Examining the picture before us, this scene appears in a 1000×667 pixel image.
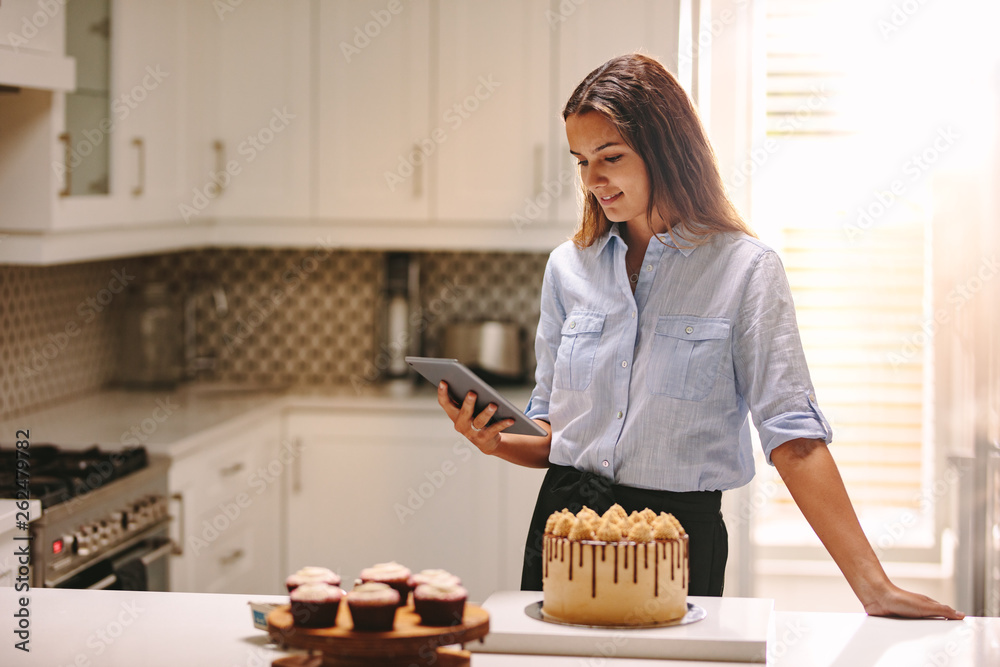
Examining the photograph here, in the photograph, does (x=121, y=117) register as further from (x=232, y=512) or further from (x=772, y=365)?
(x=772, y=365)

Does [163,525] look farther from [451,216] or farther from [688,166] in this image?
[688,166]

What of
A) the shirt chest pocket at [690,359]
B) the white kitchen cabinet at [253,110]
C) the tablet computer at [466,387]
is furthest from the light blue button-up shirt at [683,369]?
the white kitchen cabinet at [253,110]

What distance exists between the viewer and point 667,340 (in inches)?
60.1

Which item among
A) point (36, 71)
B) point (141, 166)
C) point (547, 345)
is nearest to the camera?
point (547, 345)

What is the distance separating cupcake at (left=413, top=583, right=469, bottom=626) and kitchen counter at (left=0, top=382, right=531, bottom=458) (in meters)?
1.62

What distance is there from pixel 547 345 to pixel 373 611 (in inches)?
30.7

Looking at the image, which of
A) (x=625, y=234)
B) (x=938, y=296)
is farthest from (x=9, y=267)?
(x=938, y=296)

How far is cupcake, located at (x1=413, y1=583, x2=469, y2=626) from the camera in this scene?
1.00 meters

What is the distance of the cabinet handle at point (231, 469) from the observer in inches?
109

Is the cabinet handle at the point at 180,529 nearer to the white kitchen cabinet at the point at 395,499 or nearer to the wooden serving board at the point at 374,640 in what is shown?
the white kitchen cabinet at the point at 395,499

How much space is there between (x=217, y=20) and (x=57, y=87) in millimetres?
1025

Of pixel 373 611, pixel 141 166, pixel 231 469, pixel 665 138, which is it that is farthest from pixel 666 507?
pixel 141 166

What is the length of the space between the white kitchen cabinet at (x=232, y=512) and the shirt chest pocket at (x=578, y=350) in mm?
1267

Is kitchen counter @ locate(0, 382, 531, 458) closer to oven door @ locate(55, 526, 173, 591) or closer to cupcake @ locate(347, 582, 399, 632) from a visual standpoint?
oven door @ locate(55, 526, 173, 591)
